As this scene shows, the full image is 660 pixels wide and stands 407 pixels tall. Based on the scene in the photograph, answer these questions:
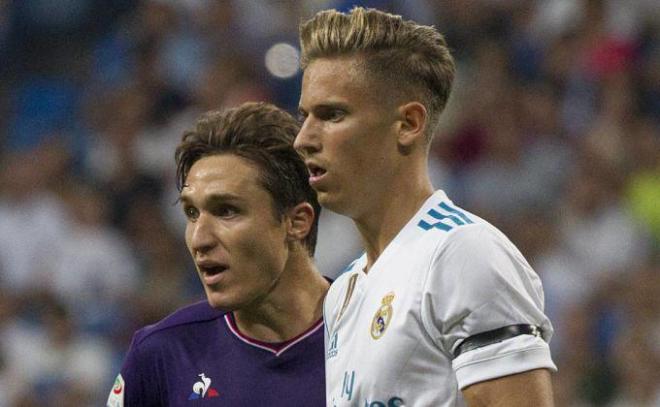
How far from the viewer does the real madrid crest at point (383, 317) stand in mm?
2877

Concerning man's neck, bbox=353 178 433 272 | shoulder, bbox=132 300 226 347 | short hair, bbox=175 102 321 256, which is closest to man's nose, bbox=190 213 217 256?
short hair, bbox=175 102 321 256

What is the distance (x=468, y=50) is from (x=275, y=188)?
511 cm

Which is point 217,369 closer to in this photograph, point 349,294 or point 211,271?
point 211,271

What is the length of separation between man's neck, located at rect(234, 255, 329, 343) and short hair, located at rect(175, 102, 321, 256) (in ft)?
0.38

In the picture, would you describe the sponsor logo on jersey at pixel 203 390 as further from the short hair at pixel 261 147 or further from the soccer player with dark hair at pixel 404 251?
the soccer player with dark hair at pixel 404 251

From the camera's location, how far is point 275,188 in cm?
382

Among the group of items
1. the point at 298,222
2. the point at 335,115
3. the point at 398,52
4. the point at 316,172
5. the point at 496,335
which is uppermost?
the point at 398,52

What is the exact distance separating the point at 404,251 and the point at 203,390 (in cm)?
109

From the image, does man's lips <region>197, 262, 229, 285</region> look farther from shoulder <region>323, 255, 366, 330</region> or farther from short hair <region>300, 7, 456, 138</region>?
short hair <region>300, 7, 456, 138</region>

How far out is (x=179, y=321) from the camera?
13.0 feet

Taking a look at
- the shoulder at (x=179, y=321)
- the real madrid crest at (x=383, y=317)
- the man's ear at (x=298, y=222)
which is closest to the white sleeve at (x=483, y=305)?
the real madrid crest at (x=383, y=317)

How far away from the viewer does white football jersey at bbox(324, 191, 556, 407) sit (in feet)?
8.77

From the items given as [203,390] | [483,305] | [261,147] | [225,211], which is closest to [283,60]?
[261,147]

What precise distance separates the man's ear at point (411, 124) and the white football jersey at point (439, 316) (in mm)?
159
